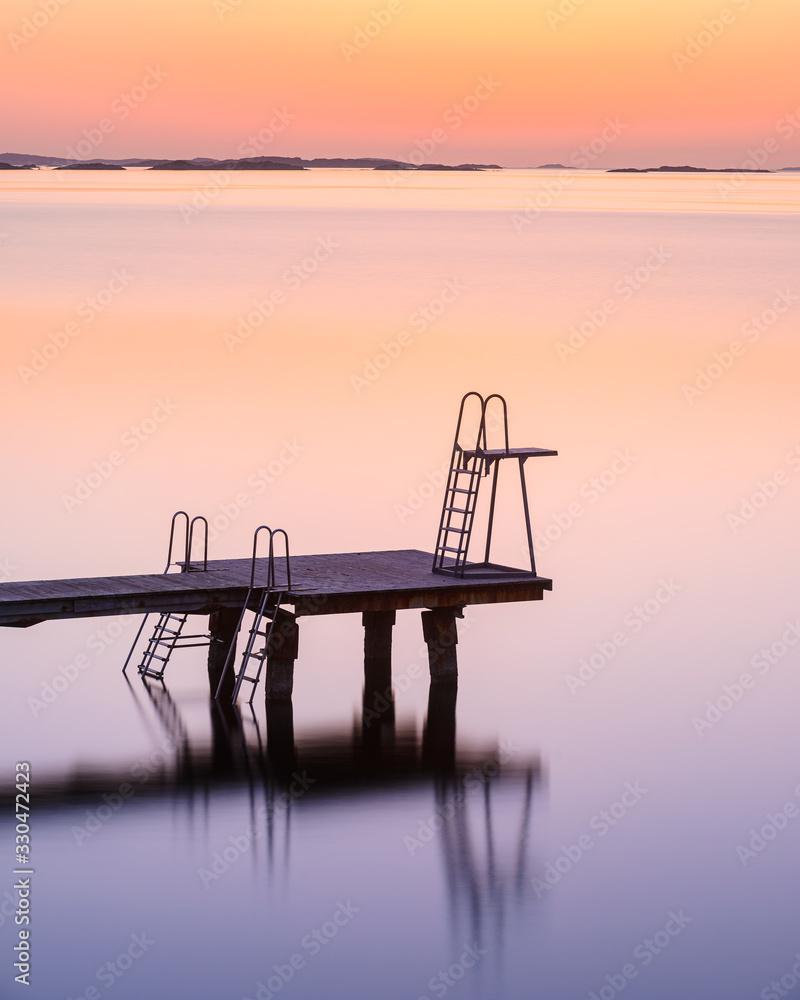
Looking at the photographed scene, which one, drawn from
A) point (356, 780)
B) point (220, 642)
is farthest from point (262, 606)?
point (356, 780)

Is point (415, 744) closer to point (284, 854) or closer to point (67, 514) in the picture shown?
point (284, 854)

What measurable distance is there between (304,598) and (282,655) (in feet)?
2.28

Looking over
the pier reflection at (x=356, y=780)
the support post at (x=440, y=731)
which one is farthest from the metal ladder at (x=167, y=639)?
the support post at (x=440, y=731)

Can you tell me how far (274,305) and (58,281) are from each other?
11.0 meters

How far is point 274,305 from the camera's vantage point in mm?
63156

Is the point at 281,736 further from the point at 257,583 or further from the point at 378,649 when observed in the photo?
the point at 378,649

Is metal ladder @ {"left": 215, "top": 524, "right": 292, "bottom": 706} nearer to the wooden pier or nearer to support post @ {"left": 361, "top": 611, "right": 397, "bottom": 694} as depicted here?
the wooden pier

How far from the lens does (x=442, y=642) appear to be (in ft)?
58.9

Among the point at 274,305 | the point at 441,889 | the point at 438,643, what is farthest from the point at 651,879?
the point at 274,305

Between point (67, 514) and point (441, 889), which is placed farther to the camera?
point (67, 514)

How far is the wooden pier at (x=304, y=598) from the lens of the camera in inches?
633

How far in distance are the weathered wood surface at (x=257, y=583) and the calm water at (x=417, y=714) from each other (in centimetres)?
118

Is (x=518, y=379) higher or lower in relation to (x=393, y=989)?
higher

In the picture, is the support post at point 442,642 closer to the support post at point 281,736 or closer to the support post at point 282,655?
the support post at point 282,655
